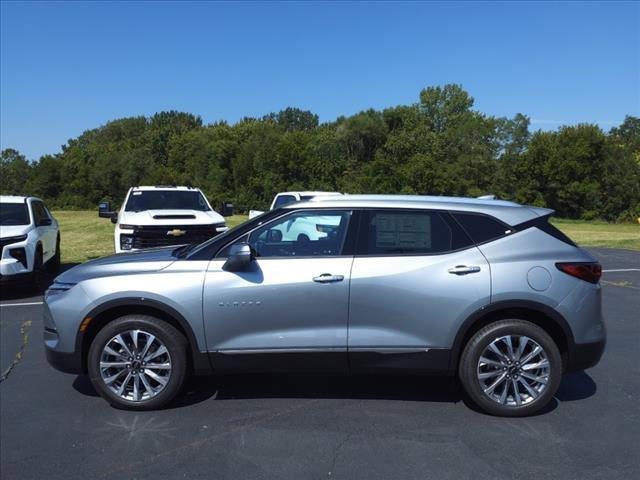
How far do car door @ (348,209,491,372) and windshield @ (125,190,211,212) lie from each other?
8213 mm

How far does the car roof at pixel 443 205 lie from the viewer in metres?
4.78

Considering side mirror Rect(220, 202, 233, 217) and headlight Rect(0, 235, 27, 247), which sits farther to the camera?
side mirror Rect(220, 202, 233, 217)

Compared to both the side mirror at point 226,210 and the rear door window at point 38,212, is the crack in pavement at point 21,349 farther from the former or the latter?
the side mirror at point 226,210

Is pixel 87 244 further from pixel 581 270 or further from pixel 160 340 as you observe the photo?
pixel 581 270

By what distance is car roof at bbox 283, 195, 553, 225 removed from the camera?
4777 mm

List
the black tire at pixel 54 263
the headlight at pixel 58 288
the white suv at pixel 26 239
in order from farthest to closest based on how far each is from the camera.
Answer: the black tire at pixel 54 263
the white suv at pixel 26 239
the headlight at pixel 58 288

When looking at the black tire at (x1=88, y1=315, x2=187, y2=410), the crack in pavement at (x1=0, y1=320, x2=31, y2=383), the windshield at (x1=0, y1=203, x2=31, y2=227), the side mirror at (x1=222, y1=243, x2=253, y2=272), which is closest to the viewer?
the side mirror at (x1=222, y1=243, x2=253, y2=272)

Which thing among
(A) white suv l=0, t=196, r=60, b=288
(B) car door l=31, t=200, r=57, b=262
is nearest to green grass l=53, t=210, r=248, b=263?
(B) car door l=31, t=200, r=57, b=262

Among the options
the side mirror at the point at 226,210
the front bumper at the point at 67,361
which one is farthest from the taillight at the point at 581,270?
the side mirror at the point at 226,210

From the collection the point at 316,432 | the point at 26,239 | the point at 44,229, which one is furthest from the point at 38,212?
the point at 316,432

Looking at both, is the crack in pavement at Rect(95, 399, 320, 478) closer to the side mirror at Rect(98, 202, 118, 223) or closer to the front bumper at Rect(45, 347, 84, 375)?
the front bumper at Rect(45, 347, 84, 375)

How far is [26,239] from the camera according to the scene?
9.94 m

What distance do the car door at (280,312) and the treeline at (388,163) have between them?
52.0 m

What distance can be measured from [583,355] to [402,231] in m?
1.67
